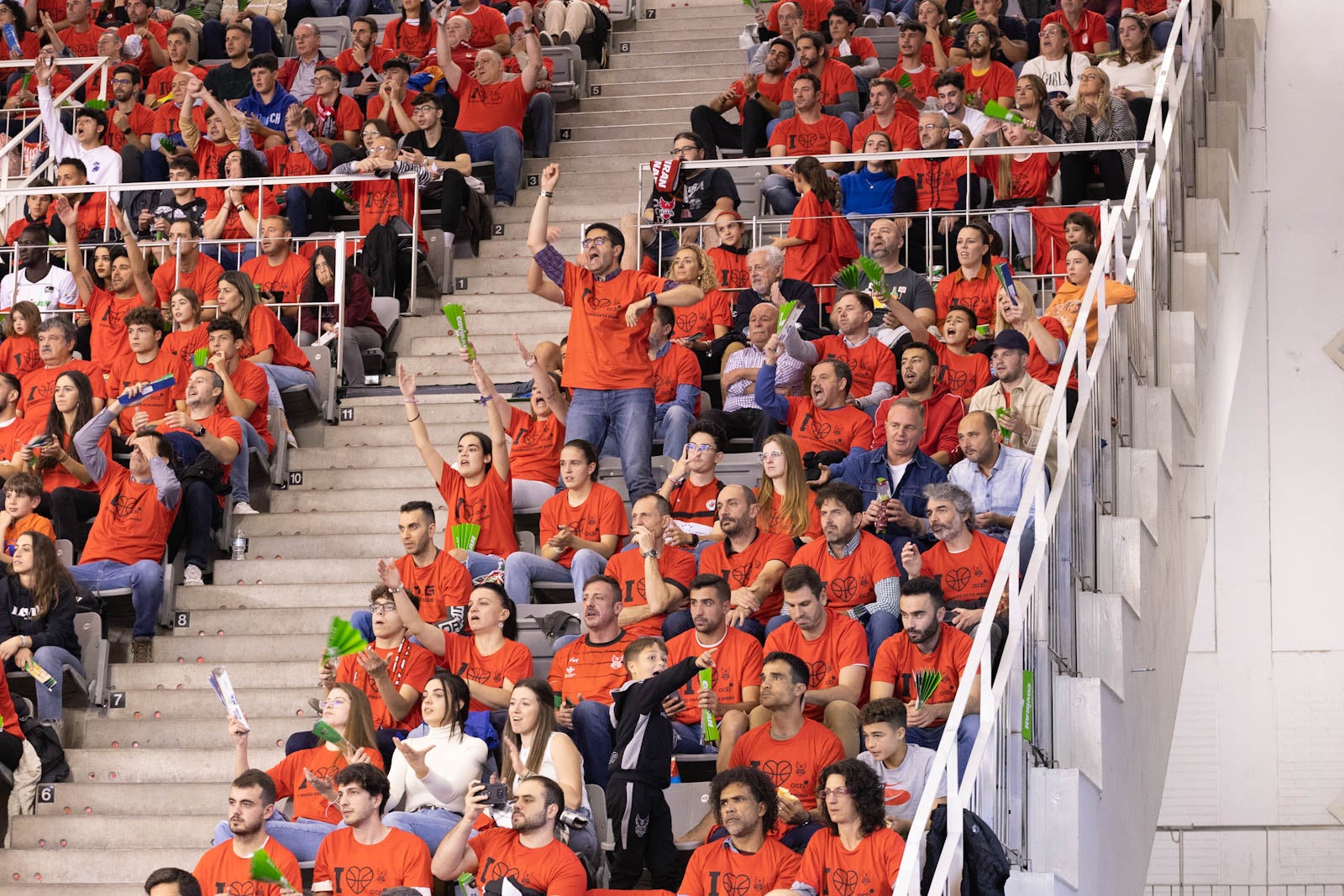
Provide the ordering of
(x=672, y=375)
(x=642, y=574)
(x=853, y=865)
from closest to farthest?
(x=853, y=865), (x=642, y=574), (x=672, y=375)

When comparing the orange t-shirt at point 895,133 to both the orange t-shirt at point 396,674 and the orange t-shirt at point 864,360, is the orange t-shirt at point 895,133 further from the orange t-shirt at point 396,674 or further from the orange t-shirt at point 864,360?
the orange t-shirt at point 396,674

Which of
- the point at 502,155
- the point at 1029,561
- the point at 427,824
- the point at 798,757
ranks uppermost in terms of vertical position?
the point at 502,155

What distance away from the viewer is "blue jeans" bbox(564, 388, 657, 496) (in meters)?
9.15

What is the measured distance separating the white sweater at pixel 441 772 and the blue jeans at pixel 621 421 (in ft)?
6.80

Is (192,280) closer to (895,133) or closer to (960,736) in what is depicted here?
(895,133)

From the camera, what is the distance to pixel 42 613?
8.46 metres

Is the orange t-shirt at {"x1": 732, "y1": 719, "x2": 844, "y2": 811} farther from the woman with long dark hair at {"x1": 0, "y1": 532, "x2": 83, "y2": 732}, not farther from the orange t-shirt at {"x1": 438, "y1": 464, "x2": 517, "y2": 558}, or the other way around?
the woman with long dark hair at {"x1": 0, "y1": 532, "x2": 83, "y2": 732}

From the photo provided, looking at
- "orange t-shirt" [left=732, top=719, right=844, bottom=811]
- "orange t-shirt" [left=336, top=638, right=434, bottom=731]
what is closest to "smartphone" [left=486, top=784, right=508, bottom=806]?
"orange t-shirt" [left=732, top=719, right=844, bottom=811]

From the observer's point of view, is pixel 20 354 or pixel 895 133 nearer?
pixel 20 354

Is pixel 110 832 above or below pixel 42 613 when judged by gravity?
below

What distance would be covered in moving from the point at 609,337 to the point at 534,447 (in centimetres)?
66

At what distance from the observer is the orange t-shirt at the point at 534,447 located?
9.46 meters

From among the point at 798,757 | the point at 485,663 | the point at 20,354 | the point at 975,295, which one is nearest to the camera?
the point at 798,757

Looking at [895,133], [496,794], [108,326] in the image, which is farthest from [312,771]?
[895,133]
